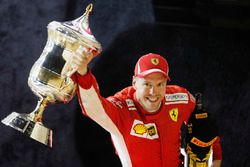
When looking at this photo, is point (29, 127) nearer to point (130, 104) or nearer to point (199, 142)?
point (130, 104)

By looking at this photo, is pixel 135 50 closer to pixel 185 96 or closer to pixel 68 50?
pixel 185 96

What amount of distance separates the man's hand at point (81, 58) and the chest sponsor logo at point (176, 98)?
556 mm

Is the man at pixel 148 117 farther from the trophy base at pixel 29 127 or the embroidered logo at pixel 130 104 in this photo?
the trophy base at pixel 29 127

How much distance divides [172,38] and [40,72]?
3.49 feet

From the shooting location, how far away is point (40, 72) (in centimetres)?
153

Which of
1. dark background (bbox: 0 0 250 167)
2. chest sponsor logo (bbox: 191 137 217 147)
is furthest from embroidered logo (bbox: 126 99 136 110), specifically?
dark background (bbox: 0 0 250 167)

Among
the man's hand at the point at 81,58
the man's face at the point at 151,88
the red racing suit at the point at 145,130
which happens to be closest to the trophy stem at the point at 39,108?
the man's hand at the point at 81,58

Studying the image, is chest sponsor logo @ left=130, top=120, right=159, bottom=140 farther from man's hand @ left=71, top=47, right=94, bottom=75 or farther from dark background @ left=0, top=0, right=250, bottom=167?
dark background @ left=0, top=0, right=250, bottom=167

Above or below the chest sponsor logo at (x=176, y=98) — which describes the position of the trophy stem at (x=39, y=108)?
below

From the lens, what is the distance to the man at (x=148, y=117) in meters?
1.79

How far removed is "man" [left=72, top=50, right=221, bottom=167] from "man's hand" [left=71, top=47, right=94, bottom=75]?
29 centimetres

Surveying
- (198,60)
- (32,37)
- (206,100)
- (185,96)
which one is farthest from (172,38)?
(32,37)

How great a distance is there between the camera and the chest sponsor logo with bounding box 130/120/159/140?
6.07 ft

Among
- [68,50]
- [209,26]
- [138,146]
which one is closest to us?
[68,50]
